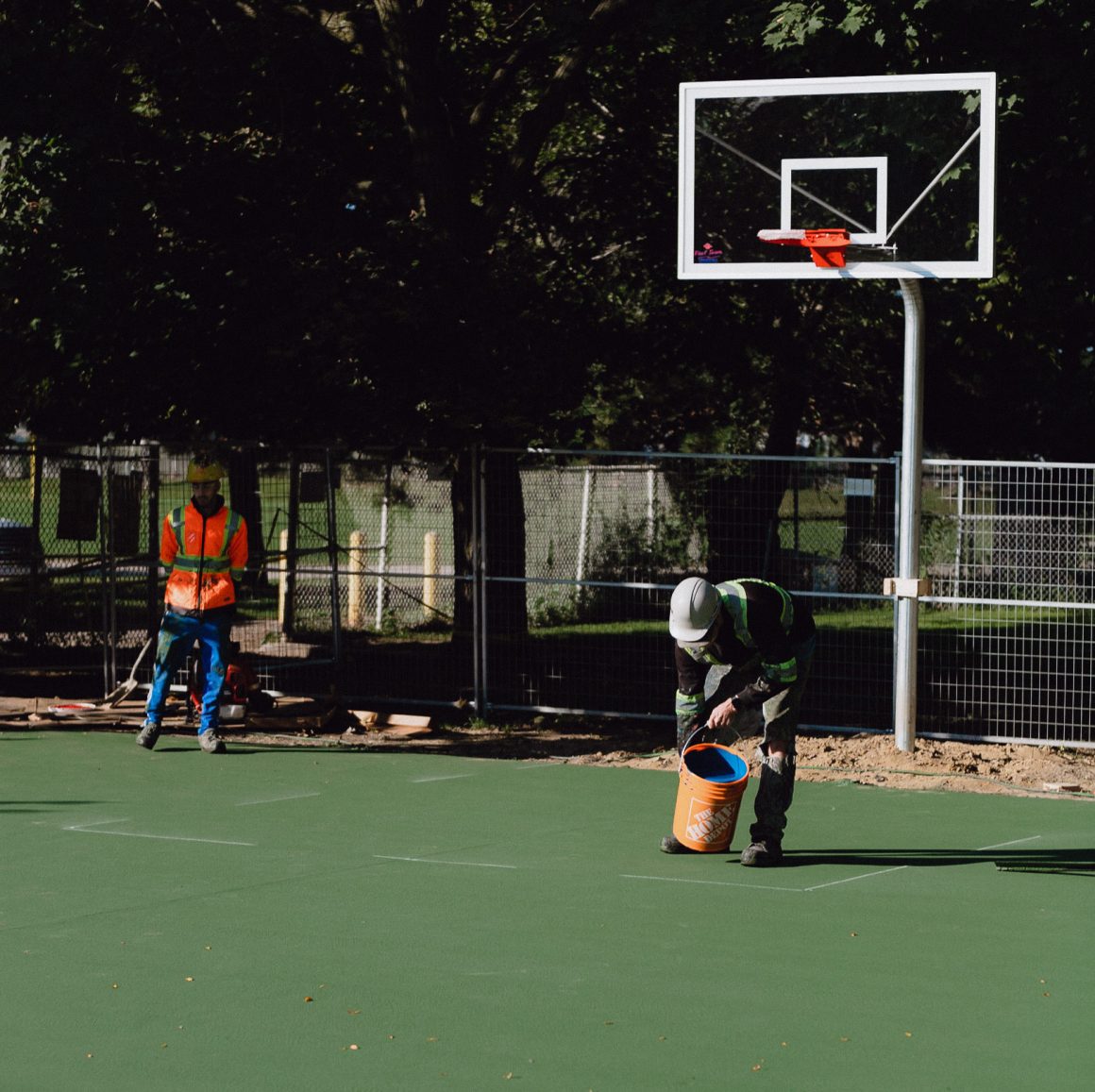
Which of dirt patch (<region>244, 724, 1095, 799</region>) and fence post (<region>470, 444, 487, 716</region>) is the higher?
fence post (<region>470, 444, 487, 716</region>)

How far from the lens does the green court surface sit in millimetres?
6172

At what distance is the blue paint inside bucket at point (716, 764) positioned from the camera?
9.88 m

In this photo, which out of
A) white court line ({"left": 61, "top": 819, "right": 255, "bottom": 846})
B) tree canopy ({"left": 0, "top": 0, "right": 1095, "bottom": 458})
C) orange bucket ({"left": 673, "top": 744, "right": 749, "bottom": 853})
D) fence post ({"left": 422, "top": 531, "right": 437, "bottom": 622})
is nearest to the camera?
orange bucket ({"left": 673, "top": 744, "right": 749, "bottom": 853})

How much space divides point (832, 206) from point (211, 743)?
19.9 ft

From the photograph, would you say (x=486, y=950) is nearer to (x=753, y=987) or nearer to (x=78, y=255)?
(x=753, y=987)

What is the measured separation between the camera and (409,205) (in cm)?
1806

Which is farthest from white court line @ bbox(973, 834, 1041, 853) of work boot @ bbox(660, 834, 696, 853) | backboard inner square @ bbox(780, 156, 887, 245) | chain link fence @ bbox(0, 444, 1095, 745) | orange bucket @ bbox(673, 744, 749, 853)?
backboard inner square @ bbox(780, 156, 887, 245)

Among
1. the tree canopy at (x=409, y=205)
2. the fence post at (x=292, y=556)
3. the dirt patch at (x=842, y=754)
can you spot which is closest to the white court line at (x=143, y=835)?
the dirt patch at (x=842, y=754)

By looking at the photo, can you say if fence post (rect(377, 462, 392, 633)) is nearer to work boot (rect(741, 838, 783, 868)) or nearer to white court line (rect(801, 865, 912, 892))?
work boot (rect(741, 838, 783, 868))

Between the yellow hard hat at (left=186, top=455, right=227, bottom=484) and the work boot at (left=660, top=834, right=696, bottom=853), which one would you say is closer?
the work boot at (left=660, top=834, right=696, bottom=853)

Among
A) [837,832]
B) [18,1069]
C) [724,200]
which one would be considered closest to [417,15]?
[724,200]

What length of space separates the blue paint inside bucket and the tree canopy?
6.31m

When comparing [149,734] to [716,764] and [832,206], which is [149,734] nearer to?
[716,764]

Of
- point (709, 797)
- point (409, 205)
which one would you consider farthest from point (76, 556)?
point (709, 797)
